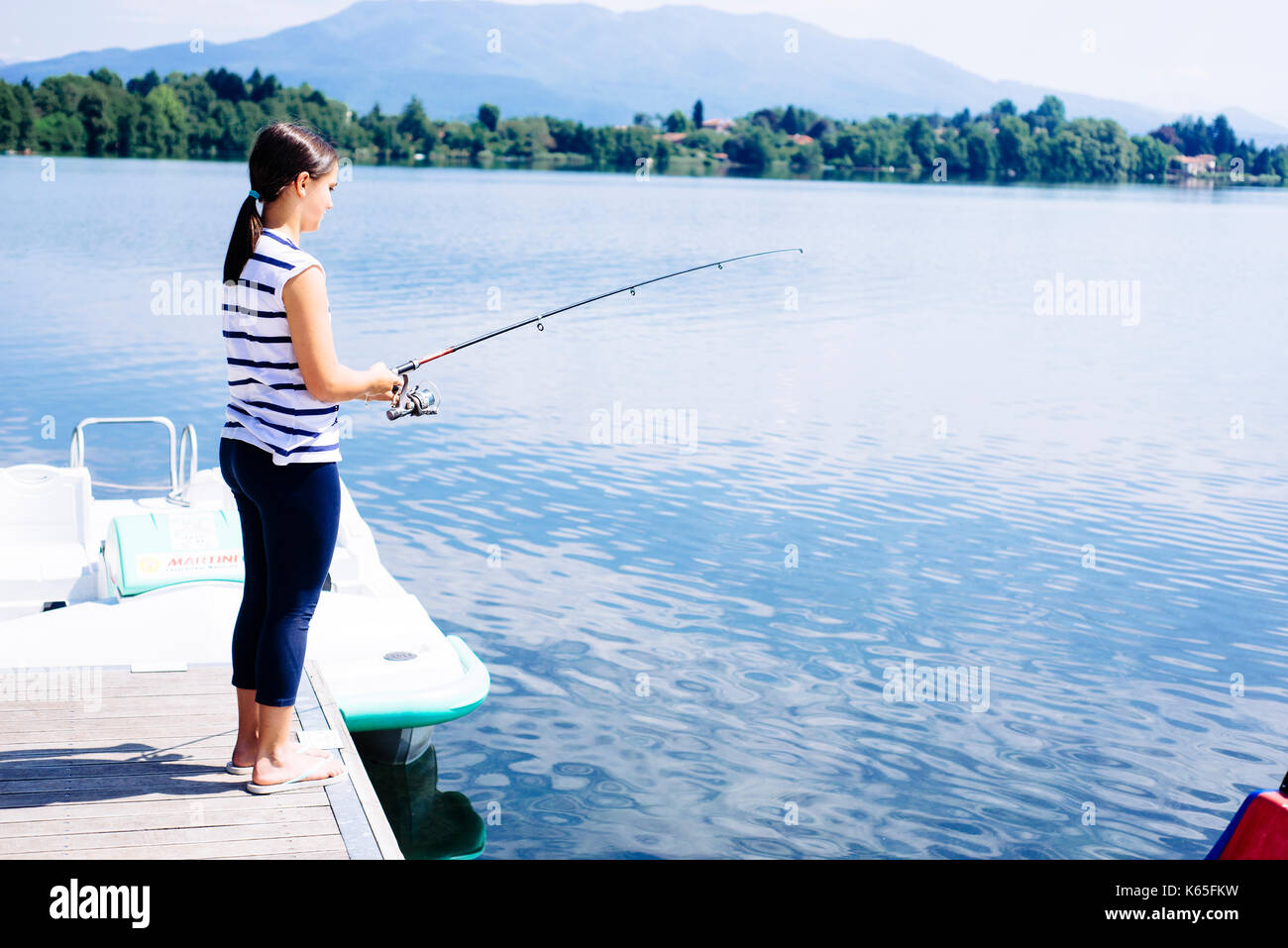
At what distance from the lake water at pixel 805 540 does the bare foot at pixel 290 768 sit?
1872mm

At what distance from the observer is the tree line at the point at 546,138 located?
8458cm

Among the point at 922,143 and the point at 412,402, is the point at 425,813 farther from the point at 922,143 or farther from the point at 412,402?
the point at 922,143

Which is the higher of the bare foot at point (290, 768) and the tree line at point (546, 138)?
the tree line at point (546, 138)

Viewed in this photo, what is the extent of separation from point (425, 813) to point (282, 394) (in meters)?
2.97

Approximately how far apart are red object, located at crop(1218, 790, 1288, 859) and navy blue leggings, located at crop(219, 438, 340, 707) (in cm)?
230

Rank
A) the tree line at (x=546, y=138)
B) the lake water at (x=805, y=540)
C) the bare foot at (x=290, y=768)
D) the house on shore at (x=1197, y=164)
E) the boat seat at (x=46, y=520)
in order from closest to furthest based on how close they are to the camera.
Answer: the bare foot at (x=290, y=768) → the lake water at (x=805, y=540) → the boat seat at (x=46, y=520) → the tree line at (x=546, y=138) → the house on shore at (x=1197, y=164)

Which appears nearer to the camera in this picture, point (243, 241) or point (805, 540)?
point (243, 241)

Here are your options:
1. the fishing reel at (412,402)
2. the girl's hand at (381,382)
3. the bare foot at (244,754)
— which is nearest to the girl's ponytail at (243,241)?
the girl's hand at (381,382)

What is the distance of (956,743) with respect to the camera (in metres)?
6.29

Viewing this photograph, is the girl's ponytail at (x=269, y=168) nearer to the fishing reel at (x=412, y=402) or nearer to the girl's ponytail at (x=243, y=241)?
the girl's ponytail at (x=243, y=241)

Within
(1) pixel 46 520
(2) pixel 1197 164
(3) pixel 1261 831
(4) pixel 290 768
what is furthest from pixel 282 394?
(2) pixel 1197 164

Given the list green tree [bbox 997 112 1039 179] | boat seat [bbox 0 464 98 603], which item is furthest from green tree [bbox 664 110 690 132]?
boat seat [bbox 0 464 98 603]

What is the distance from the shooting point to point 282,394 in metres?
3.17
